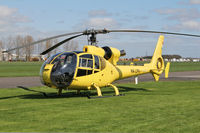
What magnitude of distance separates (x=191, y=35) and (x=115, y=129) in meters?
7.09

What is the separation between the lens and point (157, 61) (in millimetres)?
20453

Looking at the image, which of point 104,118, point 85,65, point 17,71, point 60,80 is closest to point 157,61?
point 85,65

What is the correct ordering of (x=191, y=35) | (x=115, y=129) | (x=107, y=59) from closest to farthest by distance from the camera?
(x=115, y=129) → (x=191, y=35) → (x=107, y=59)

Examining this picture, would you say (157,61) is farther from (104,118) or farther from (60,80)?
(104,118)

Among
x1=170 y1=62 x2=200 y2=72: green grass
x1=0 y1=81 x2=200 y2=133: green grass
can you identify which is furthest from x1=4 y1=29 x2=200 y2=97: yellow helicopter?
x1=170 y1=62 x2=200 y2=72: green grass

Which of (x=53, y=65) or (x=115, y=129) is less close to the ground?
(x=53, y=65)

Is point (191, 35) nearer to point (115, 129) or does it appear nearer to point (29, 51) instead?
point (115, 129)

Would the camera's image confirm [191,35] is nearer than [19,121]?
No

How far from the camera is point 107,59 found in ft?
54.8

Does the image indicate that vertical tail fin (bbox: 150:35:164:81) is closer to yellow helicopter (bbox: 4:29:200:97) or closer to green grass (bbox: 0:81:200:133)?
yellow helicopter (bbox: 4:29:200:97)

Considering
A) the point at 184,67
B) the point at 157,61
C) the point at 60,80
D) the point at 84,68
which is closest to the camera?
the point at 60,80

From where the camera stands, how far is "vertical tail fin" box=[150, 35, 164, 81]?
20.2m

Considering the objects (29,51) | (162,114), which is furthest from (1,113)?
(29,51)

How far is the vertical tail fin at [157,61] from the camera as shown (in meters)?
20.2
